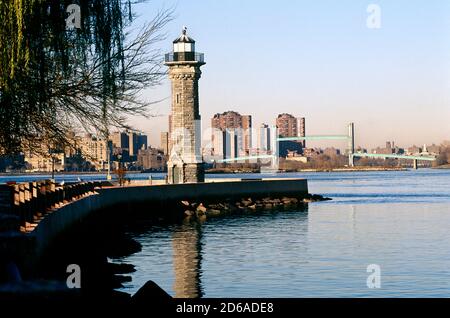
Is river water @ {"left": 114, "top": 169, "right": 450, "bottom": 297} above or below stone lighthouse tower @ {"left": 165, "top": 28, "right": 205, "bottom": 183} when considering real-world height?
below

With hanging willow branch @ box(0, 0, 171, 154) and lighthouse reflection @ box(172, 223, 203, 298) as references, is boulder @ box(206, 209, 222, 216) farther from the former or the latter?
hanging willow branch @ box(0, 0, 171, 154)

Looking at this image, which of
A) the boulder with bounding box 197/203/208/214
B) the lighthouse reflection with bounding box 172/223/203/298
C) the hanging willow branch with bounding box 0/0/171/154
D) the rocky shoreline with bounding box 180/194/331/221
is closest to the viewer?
the hanging willow branch with bounding box 0/0/171/154

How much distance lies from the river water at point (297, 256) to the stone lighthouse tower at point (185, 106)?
21.9 ft

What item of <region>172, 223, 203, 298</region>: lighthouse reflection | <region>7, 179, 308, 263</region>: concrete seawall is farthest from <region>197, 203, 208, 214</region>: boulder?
<region>172, 223, 203, 298</region>: lighthouse reflection

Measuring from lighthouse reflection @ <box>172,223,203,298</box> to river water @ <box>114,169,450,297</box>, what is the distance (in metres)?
0.04

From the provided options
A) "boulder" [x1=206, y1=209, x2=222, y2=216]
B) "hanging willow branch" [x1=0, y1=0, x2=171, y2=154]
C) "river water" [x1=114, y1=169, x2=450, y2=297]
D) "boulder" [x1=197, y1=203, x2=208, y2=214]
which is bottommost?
"river water" [x1=114, y1=169, x2=450, y2=297]

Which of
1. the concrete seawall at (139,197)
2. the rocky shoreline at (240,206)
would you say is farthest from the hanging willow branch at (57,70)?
the rocky shoreline at (240,206)

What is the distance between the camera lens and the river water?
26281 mm

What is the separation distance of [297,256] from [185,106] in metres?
27.1

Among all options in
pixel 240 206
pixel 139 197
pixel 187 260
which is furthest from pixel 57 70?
pixel 240 206

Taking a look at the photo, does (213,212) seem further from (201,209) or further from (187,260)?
(187,260)

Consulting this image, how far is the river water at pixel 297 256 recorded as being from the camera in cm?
2628

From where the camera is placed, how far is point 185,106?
6066 cm
